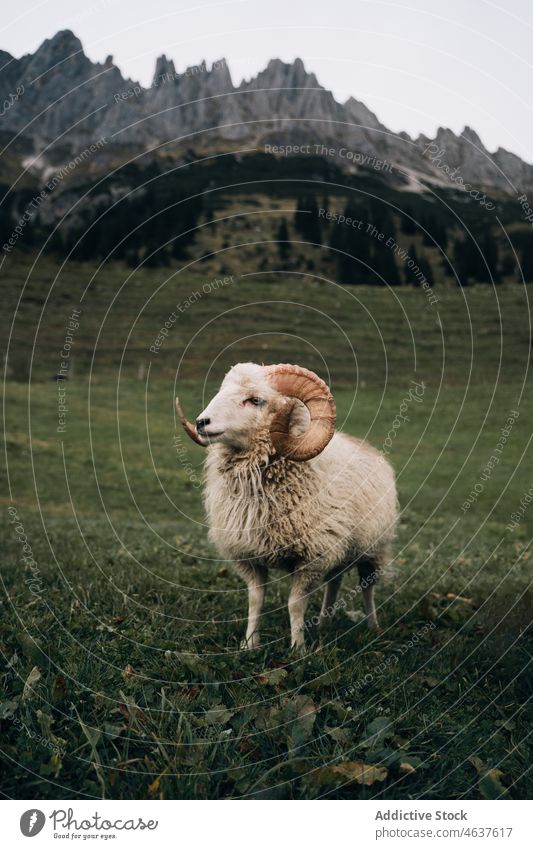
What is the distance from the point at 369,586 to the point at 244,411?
2.87 metres

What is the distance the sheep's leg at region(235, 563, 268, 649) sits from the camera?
21.8 ft

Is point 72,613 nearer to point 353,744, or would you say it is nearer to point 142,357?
point 353,744

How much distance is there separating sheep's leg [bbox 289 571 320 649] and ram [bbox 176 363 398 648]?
1cm

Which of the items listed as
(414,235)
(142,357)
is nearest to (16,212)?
(142,357)

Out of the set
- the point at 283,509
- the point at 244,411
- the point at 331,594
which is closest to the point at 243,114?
the point at 331,594

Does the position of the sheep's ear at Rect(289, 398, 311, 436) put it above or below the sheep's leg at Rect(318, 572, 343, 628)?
above

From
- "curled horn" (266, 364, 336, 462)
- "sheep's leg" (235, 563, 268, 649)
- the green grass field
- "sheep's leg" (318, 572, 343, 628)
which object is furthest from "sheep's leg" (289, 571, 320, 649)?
"curled horn" (266, 364, 336, 462)

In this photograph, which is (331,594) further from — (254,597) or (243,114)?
(243,114)

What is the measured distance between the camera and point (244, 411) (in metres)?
6.64

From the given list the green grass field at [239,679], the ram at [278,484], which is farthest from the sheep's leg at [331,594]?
the ram at [278,484]

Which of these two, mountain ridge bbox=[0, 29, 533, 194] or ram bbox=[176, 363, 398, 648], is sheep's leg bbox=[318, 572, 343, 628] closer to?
ram bbox=[176, 363, 398, 648]

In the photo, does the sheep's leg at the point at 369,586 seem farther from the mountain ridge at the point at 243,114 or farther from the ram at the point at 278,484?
the mountain ridge at the point at 243,114

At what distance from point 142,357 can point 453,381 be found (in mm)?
19459

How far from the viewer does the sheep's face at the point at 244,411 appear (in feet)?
21.3
